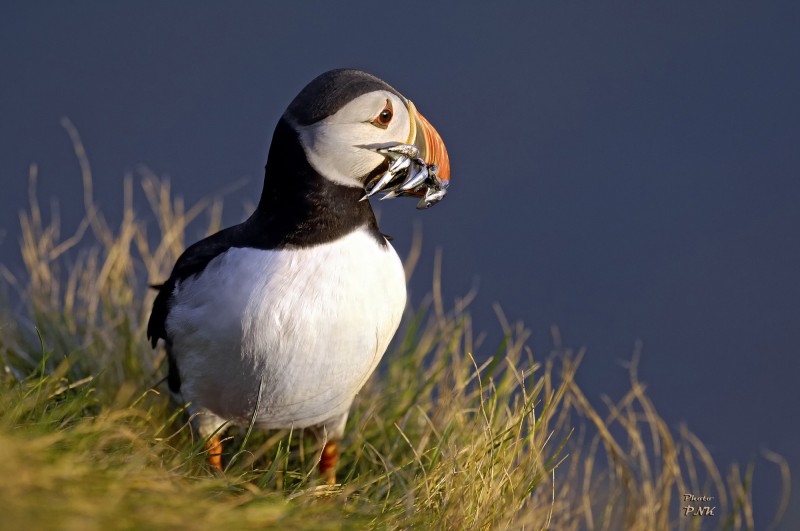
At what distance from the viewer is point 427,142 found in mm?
2490

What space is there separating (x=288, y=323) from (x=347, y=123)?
0.50m

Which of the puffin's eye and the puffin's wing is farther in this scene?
the puffin's wing

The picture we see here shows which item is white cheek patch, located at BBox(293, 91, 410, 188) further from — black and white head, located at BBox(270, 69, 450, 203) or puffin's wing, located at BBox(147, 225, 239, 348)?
puffin's wing, located at BBox(147, 225, 239, 348)

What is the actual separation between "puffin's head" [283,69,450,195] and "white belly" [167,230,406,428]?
19 cm

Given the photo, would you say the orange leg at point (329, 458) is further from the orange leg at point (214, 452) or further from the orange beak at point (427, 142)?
the orange beak at point (427, 142)

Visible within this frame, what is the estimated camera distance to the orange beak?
96.8 inches

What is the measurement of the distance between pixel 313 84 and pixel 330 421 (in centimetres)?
98

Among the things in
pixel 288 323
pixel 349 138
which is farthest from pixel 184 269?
pixel 349 138

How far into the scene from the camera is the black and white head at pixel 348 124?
233 cm

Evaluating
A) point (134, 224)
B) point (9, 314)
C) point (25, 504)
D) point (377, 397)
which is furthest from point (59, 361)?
point (25, 504)

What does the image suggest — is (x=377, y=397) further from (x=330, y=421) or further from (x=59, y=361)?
(x=59, y=361)

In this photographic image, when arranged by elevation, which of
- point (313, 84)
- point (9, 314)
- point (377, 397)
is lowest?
point (377, 397)

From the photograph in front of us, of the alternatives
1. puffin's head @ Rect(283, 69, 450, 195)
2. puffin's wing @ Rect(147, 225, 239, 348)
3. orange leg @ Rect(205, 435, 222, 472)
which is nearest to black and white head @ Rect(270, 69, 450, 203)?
puffin's head @ Rect(283, 69, 450, 195)

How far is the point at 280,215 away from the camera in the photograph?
2439 millimetres
